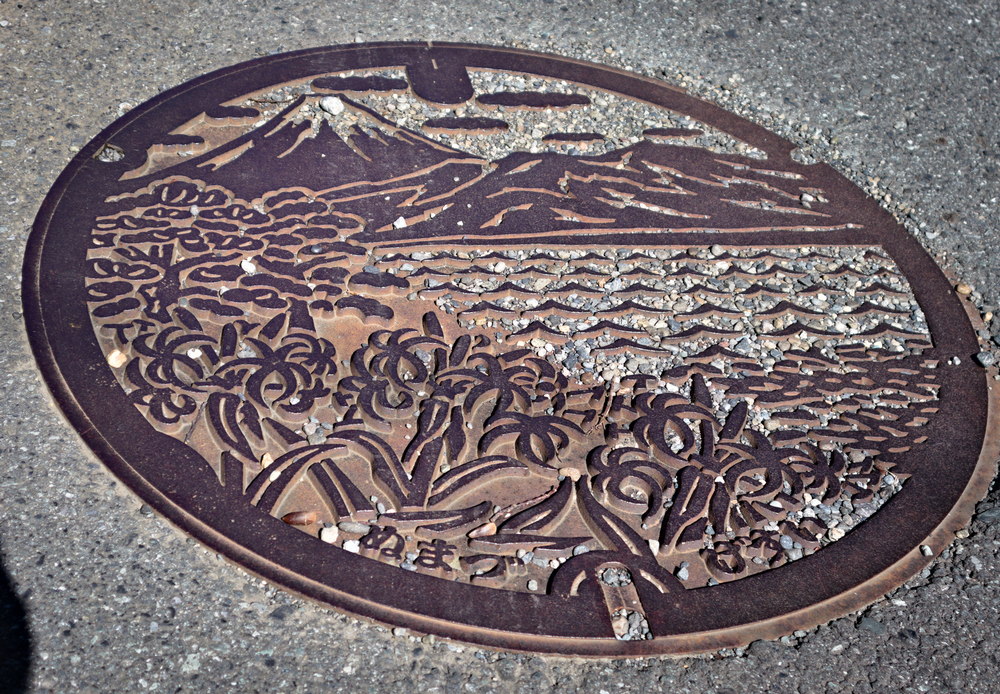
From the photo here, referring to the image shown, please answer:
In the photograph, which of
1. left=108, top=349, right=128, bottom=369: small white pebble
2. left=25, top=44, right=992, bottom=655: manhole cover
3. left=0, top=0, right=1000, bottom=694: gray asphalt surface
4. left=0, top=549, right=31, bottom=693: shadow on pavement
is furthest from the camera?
left=108, top=349, right=128, bottom=369: small white pebble

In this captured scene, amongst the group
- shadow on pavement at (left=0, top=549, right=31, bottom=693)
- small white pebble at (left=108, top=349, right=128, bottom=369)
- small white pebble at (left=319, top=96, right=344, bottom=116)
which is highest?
small white pebble at (left=319, top=96, right=344, bottom=116)

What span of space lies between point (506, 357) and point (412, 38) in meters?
1.53

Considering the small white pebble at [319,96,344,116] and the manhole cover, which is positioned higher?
the small white pebble at [319,96,344,116]

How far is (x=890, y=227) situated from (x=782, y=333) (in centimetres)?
70

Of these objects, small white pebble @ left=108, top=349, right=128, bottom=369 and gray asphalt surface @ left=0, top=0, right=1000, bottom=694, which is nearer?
gray asphalt surface @ left=0, top=0, right=1000, bottom=694

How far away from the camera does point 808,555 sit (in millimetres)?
1962

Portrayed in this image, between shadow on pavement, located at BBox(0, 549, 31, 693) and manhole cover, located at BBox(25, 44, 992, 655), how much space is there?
0.98ft

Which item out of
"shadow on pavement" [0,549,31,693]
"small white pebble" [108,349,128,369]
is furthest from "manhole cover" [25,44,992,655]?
"shadow on pavement" [0,549,31,693]

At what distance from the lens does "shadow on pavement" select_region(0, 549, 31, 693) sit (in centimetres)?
154

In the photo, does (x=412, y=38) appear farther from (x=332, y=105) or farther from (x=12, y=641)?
(x=12, y=641)

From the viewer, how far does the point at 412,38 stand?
3293mm

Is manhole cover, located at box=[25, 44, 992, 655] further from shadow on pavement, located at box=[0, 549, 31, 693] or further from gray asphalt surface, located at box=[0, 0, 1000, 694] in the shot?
shadow on pavement, located at box=[0, 549, 31, 693]

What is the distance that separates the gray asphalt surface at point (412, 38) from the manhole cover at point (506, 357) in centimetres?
6

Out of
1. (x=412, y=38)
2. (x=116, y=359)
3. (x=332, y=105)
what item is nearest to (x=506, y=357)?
(x=116, y=359)
